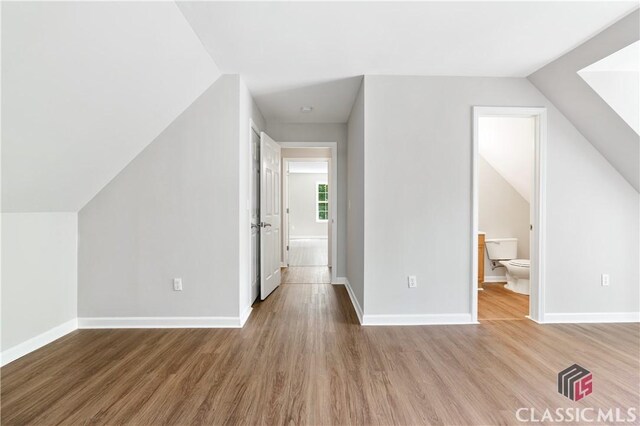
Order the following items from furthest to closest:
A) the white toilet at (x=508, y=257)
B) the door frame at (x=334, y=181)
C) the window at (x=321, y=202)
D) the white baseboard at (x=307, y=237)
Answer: the window at (x=321, y=202) → the white baseboard at (x=307, y=237) → the door frame at (x=334, y=181) → the white toilet at (x=508, y=257)

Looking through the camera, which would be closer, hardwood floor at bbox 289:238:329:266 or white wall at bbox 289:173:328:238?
hardwood floor at bbox 289:238:329:266

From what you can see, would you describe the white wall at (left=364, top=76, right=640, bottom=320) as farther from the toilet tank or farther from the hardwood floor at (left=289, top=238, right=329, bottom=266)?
the hardwood floor at (left=289, top=238, right=329, bottom=266)

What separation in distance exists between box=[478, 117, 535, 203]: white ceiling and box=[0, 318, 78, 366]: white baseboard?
5167 millimetres

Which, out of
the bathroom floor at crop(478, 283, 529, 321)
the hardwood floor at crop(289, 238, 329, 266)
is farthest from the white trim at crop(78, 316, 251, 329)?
the hardwood floor at crop(289, 238, 329, 266)

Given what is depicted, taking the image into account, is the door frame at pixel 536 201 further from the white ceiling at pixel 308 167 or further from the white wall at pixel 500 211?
the white ceiling at pixel 308 167

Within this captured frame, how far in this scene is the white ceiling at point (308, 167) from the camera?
30.7 feet

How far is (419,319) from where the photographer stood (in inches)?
118

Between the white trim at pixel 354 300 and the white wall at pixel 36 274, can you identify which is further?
the white trim at pixel 354 300

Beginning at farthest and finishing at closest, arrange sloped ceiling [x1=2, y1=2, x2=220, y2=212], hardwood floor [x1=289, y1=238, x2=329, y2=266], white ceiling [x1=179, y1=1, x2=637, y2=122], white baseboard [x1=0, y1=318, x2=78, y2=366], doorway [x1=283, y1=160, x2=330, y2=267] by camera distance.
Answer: doorway [x1=283, y1=160, x2=330, y2=267]
hardwood floor [x1=289, y1=238, x2=329, y2=266]
white baseboard [x1=0, y1=318, x2=78, y2=366]
white ceiling [x1=179, y1=1, x2=637, y2=122]
sloped ceiling [x1=2, y1=2, x2=220, y2=212]

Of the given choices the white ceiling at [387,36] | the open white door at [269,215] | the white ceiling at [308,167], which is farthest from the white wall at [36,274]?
the white ceiling at [308,167]

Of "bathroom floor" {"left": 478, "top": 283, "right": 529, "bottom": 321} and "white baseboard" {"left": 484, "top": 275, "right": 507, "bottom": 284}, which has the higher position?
"white baseboard" {"left": 484, "top": 275, "right": 507, "bottom": 284}

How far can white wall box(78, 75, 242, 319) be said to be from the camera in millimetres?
2947

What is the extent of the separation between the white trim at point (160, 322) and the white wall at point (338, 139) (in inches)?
83.5

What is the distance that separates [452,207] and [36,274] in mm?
3782
